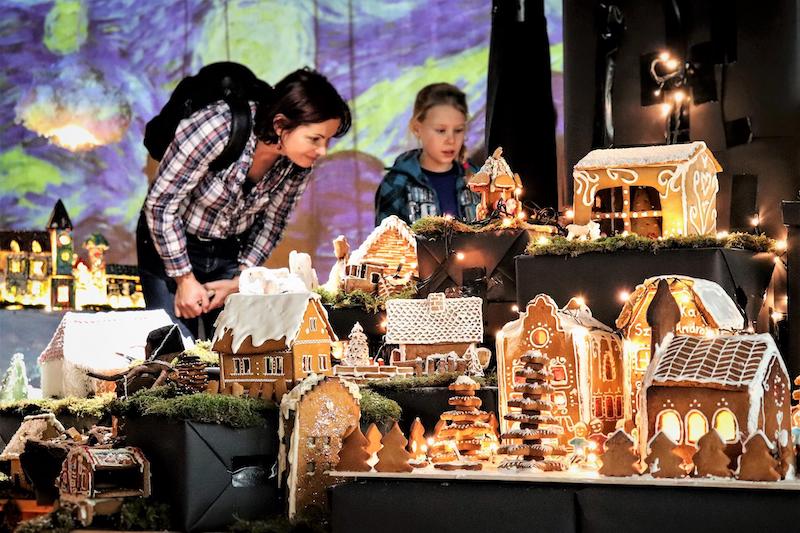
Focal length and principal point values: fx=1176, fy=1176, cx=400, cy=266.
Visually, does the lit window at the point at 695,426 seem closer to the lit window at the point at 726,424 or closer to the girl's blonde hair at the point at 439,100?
the lit window at the point at 726,424

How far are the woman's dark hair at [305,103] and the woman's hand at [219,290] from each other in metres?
1.25

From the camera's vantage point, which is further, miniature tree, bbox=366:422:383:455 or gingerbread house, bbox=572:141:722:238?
gingerbread house, bbox=572:141:722:238

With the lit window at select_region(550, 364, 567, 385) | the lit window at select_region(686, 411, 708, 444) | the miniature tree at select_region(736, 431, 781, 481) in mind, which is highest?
the lit window at select_region(550, 364, 567, 385)

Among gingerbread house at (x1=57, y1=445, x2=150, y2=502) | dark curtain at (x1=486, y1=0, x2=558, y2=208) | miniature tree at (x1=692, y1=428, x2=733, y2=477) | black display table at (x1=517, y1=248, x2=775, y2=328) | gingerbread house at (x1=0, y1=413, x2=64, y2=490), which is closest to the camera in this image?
miniature tree at (x1=692, y1=428, x2=733, y2=477)

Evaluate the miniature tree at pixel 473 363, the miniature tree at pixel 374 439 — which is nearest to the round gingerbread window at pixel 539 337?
the miniature tree at pixel 473 363

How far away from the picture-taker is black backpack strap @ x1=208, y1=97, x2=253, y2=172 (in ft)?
31.5

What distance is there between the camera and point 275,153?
986cm

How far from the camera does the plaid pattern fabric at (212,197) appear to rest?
969 centimetres

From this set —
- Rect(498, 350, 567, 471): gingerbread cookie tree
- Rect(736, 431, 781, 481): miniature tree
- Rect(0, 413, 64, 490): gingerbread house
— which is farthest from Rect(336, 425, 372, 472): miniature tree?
Rect(0, 413, 64, 490): gingerbread house

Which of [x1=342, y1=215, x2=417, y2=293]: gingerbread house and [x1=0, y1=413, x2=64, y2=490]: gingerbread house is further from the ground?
[x1=342, y1=215, x2=417, y2=293]: gingerbread house

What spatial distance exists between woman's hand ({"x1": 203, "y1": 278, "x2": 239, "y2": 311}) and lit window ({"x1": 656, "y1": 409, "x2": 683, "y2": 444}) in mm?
5845

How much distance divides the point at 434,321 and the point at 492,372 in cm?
43

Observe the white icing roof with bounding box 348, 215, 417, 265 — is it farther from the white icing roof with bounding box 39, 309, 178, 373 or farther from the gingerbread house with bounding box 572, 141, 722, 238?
the white icing roof with bounding box 39, 309, 178, 373

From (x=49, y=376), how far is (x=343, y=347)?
1847mm
